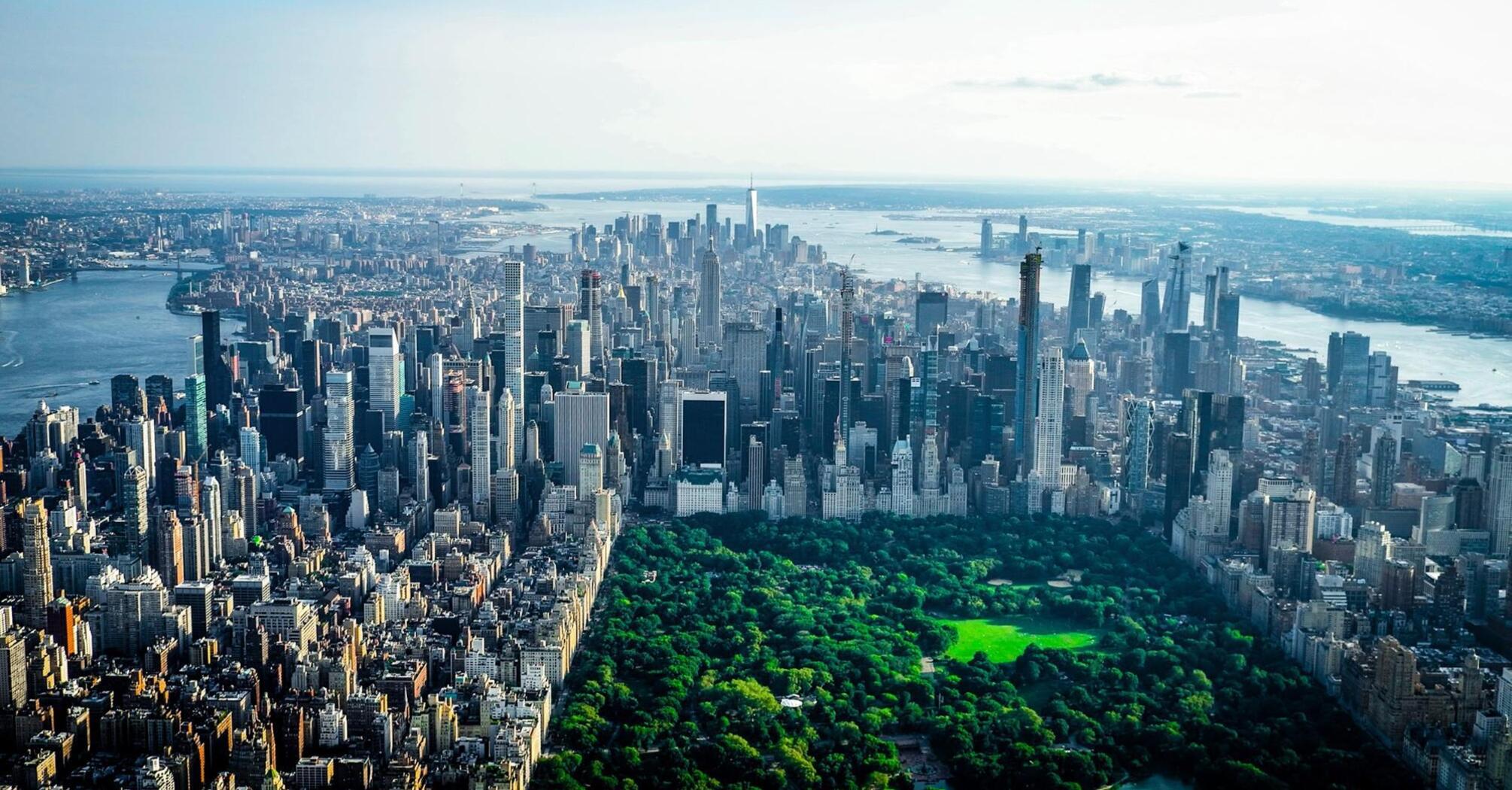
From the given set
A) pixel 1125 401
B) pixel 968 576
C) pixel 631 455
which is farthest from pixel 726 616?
pixel 1125 401

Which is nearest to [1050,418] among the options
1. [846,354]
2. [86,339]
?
[846,354]

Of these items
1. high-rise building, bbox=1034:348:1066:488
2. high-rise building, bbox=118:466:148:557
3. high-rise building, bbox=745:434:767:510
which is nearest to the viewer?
high-rise building, bbox=118:466:148:557

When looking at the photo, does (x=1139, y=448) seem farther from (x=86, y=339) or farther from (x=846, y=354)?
(x=86, y=339)

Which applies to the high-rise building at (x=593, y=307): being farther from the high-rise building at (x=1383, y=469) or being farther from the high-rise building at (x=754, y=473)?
the high-rise building at (x=1383, y=469)

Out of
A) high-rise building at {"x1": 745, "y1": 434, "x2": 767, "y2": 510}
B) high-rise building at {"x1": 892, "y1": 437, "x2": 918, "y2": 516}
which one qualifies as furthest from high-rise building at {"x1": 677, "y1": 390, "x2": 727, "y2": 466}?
high-rise building at {"x1": 892, "y1": 437, "x2": 918, "y2": 516}

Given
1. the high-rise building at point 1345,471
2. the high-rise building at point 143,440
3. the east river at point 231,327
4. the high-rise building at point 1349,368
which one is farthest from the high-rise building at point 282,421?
the high-rise building at point 1349,368

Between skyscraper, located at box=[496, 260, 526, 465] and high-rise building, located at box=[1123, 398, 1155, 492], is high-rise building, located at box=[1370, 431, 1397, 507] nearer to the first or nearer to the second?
high-rise building, located at box=[1123, 398, 1155, 492]

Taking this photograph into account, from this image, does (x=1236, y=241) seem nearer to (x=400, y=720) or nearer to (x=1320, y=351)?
(x=1320, y=351)
